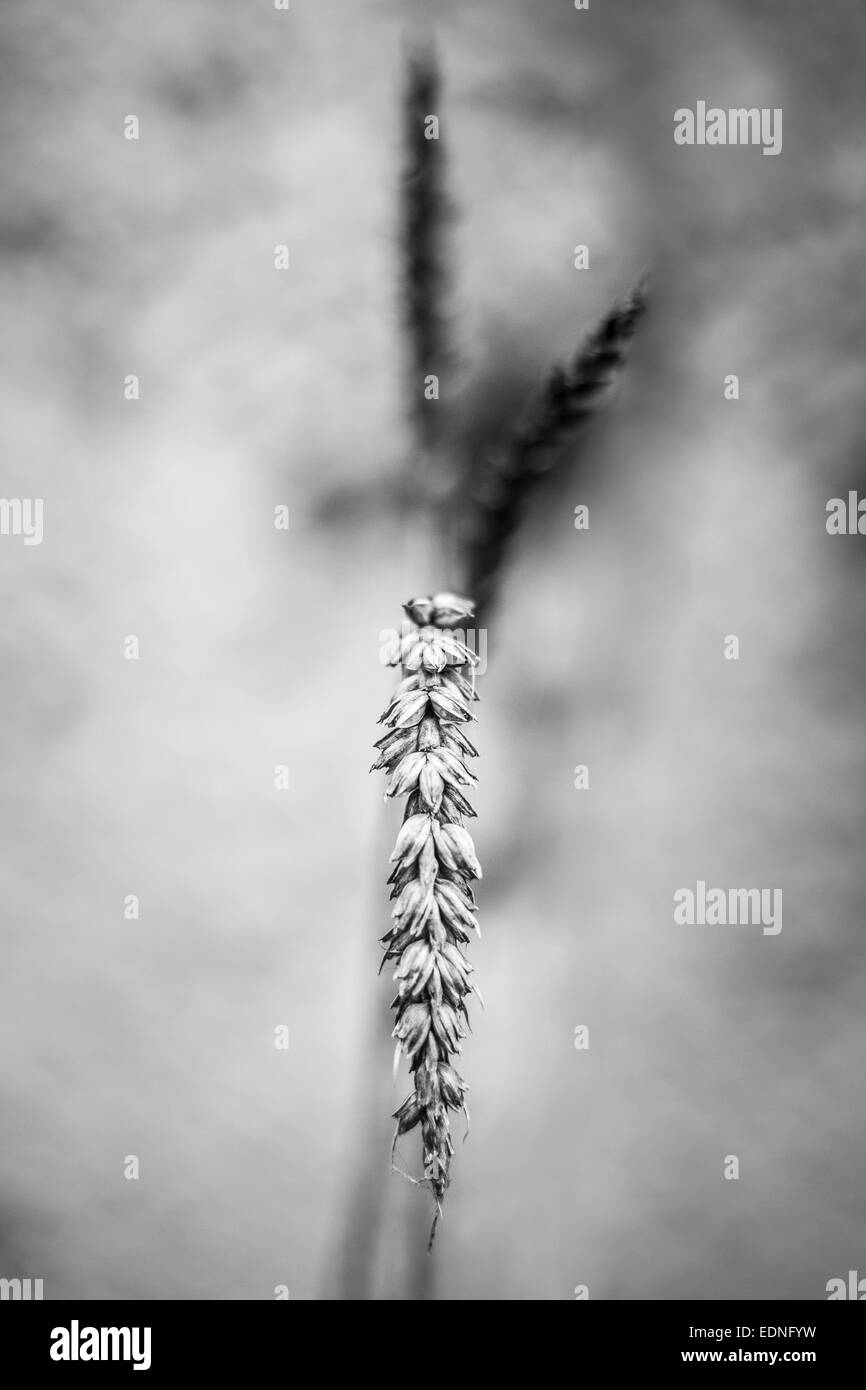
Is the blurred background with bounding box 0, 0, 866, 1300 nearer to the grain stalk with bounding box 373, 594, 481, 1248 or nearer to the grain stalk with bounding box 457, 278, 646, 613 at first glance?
the grain stalk with bounding box 457, 278, 646, 613

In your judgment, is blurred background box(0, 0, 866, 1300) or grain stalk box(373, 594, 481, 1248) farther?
blurred background box(0, 0, 866, 1300)

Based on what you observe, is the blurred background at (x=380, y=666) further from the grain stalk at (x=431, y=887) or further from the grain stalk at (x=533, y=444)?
the grain stalk at (x=431, y=887)

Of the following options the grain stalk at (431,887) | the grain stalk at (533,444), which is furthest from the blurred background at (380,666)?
the grain stalk at (431,887)

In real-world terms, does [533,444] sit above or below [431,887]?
above

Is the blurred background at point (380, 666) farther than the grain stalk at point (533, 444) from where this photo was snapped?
Yes

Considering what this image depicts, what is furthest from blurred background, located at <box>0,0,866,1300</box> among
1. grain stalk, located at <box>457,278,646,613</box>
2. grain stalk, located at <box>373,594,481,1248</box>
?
grain stalk, located at <box>373,594,481,1248</box>
